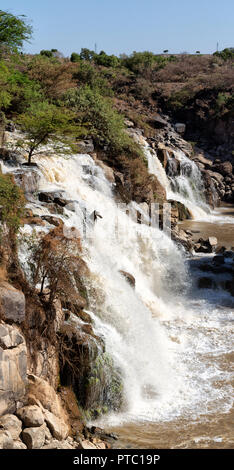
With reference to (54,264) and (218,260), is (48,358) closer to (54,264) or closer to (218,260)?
(54,264)

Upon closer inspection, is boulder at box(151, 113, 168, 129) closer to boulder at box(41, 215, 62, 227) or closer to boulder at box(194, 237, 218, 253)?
boulder at box(194, 237, 218, 253)

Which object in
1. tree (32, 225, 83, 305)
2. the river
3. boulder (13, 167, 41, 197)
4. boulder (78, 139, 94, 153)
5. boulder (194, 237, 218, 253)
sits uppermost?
boulder (78, 139, 94, 153)

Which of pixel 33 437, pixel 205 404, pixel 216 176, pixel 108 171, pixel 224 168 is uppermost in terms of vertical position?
pixel 224 168

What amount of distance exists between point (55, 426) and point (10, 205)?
11.9 ft

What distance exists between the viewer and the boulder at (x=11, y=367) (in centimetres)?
570

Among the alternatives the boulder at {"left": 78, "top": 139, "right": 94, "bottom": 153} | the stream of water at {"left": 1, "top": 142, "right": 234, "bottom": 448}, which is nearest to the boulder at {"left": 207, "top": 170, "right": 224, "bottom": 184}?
the boulder at {"left": 78, "top": 139, "right": 94, "bottom": 153}

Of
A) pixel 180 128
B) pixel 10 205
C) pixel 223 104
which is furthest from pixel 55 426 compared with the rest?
pixel 223 104

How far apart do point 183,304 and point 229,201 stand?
1485 cm

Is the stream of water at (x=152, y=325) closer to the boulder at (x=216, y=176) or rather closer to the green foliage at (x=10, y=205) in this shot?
the green foliage at (x=10, y=205)

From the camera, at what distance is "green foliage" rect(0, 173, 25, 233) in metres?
7.57

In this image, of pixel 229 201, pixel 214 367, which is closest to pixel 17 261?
pixel 214 367

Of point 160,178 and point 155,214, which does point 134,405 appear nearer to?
point 155,214

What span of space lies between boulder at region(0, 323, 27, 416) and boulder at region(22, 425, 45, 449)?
1.45 ft

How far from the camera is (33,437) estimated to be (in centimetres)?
530
